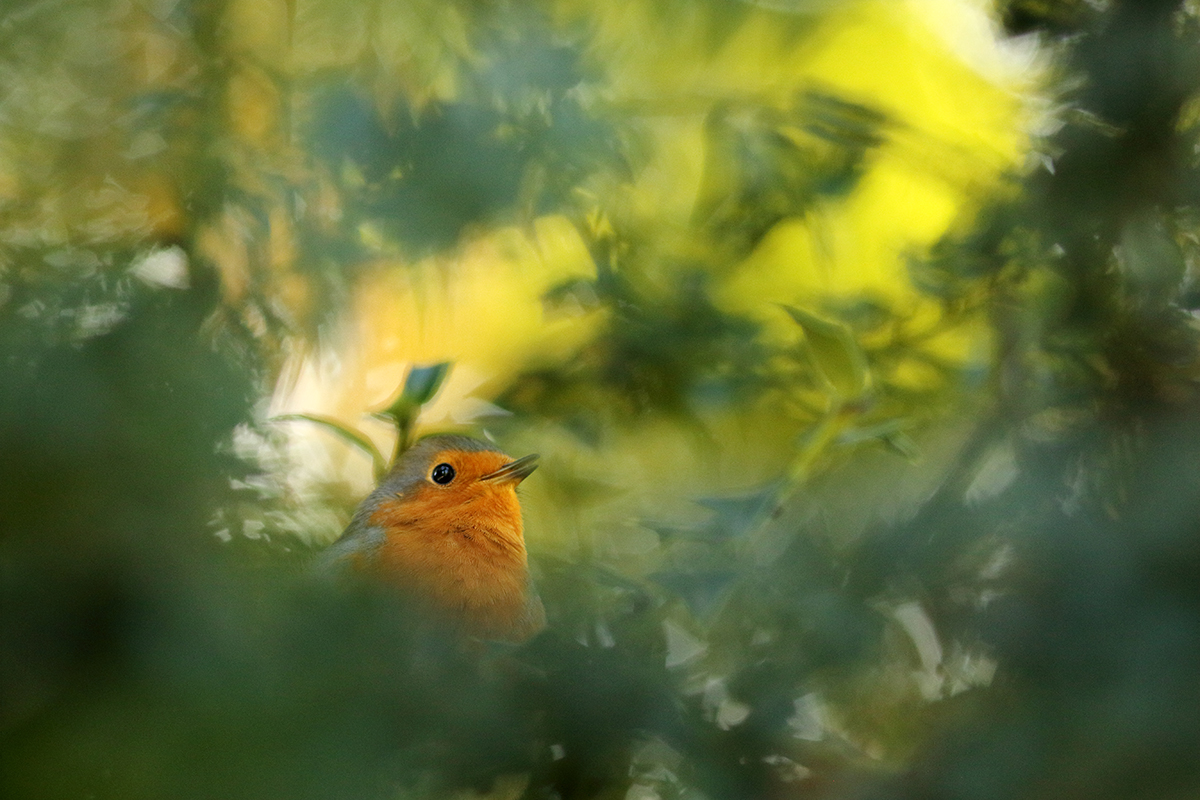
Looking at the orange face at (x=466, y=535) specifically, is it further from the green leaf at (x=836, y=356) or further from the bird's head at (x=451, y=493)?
the green leaf at (x=836, y=356)

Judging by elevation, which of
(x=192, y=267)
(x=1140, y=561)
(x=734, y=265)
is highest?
(x=734, y=265)

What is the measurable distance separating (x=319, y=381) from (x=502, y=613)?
1.89ft

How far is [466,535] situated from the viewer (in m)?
1.88

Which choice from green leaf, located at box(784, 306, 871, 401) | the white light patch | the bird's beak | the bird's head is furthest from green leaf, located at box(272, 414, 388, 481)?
the bird's head

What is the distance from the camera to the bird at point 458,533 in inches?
60.6

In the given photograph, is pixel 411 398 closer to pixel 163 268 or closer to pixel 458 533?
pixel 163 268

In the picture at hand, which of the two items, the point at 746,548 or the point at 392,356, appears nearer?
the point at 746,548

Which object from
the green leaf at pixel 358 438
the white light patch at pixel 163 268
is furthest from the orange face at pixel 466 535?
the white light patch at pixel 163 268

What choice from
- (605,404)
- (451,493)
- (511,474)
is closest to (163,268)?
(605,404)

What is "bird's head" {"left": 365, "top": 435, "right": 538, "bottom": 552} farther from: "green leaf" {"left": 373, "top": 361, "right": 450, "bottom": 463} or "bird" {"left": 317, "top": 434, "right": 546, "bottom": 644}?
"green leaf" {"left": 373, "top": 361, "right": 450, "bottom": 463}

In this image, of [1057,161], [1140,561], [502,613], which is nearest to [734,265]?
[1057,161]

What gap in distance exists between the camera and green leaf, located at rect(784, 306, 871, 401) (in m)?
0.78

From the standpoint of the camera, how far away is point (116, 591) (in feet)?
1.61

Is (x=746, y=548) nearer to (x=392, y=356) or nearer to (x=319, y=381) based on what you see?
(x=319, y=381)
